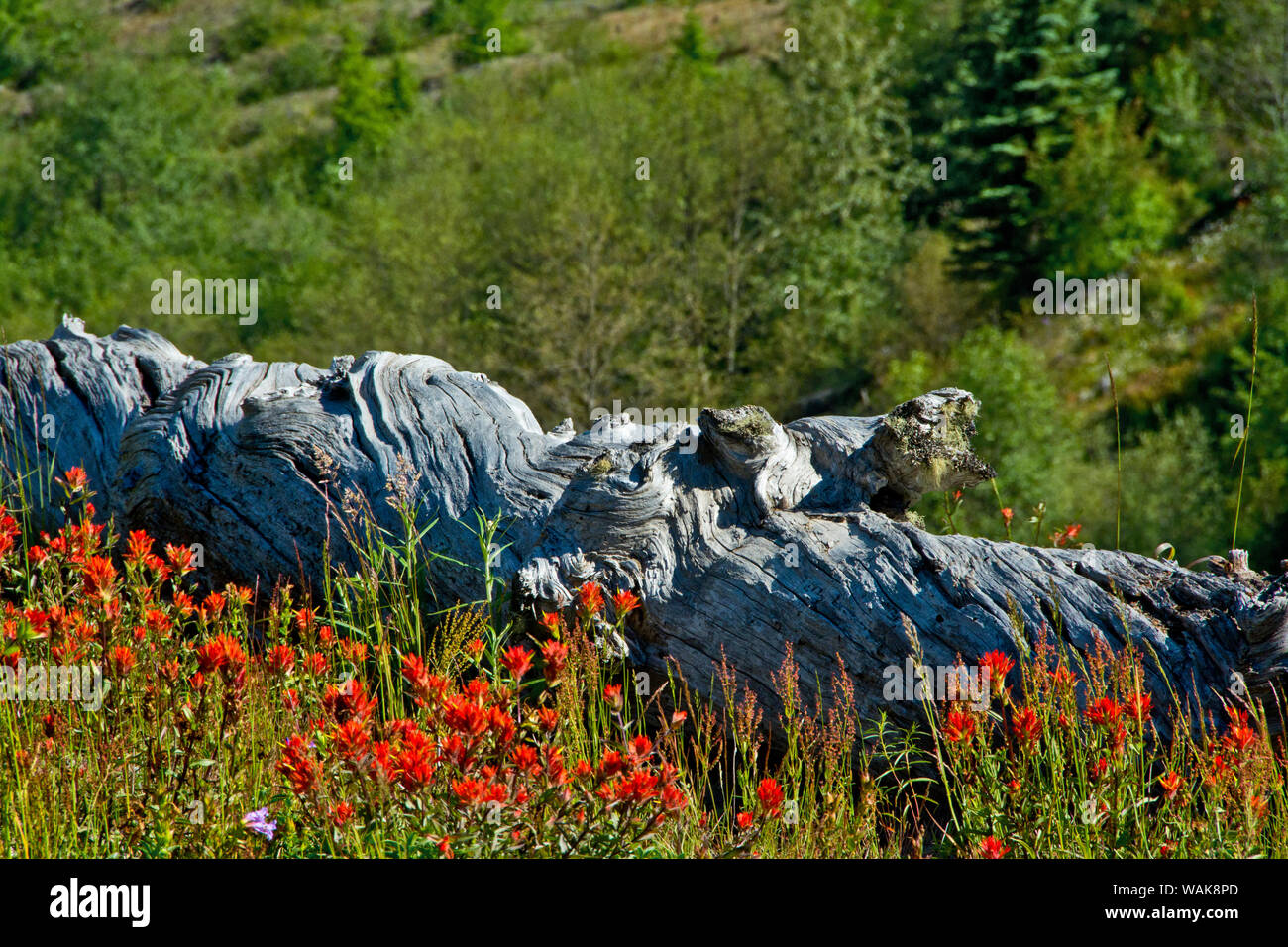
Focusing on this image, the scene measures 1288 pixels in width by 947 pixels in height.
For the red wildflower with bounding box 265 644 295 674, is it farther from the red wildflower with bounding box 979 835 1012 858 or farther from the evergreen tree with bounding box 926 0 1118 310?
the evergreen tree with bounding box 926 0 1118 310

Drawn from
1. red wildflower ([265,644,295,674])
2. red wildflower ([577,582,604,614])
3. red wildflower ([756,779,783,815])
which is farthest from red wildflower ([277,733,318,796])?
red wildflower ([577,582,604,614])

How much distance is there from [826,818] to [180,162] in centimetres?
6775

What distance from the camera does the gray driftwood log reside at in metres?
4.12

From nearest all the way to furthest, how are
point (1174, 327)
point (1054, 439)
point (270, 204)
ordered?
point (1054, 439)
point (1174, 327)
point (270, 204)

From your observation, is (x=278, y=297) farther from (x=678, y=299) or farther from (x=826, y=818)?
(x=826, y=818)

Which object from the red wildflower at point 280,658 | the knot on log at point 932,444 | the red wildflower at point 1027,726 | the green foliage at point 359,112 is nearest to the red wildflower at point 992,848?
the red wildflower at point 1027,726

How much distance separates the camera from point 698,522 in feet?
15.2

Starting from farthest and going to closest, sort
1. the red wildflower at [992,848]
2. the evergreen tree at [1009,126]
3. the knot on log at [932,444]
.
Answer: the evergreen tree at [1009,126] → the knot on log at [932,444] → the red wildflower at [992,848]

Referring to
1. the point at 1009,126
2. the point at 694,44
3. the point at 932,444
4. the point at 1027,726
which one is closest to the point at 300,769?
the point at 1027,726

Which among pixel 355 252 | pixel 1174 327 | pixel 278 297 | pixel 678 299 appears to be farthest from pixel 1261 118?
pixel 278 297

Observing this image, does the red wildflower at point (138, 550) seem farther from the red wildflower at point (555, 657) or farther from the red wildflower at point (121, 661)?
the red wildflower at point (555, 657)

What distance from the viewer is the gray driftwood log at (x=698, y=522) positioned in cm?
412

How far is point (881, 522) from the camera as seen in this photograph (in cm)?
455

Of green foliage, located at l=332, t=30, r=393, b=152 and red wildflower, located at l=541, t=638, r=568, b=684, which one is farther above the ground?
green foliage, located at l=332, t=30, r=393, b=152
